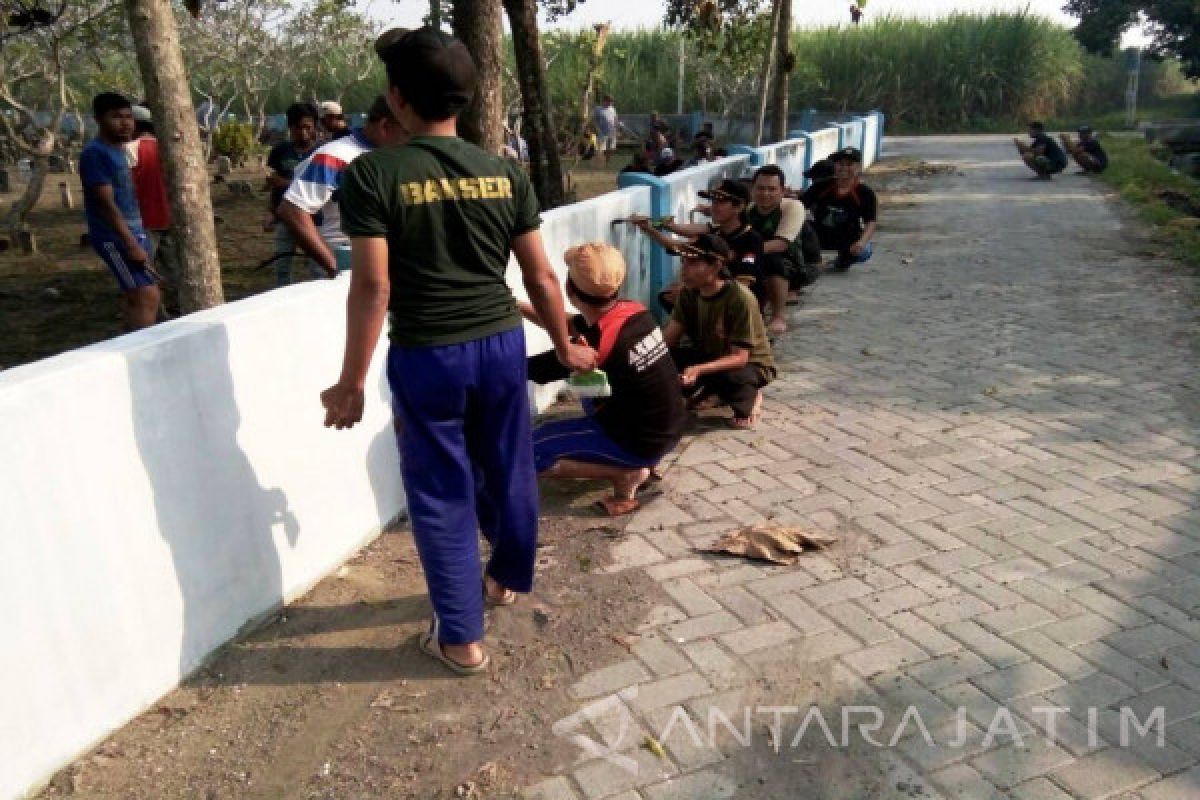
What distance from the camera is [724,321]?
16.0 feet

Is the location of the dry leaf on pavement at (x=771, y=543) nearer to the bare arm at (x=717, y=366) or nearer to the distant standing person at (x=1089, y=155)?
the bare arm at (x=717, y=366)

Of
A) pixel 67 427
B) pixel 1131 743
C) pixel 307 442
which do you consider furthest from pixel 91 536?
pixel 1131 743

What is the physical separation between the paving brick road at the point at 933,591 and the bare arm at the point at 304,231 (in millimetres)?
1742

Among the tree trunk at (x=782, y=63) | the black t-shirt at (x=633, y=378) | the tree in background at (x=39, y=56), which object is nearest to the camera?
the black t-shirt at (x=633, y=378)

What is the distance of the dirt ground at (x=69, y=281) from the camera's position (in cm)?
720

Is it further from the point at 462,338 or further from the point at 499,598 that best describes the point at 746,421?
the point at 462,338

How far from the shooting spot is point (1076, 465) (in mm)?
4301

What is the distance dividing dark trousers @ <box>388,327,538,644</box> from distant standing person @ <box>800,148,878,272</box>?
6.53 m

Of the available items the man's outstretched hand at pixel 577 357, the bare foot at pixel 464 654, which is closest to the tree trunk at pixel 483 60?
the man's outstretched hand at pixel 577 357

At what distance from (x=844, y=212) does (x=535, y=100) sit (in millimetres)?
3137

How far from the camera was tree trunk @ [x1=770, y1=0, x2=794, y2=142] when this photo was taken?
1448 cm

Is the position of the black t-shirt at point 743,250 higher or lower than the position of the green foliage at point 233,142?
lower

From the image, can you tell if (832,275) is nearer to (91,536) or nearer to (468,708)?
(468,708)

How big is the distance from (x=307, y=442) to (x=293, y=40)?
Answer: 2391cm
